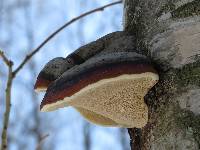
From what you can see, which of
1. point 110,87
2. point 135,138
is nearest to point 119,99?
point 110,87

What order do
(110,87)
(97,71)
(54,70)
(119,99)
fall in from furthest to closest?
1. (54,70)
2. (119,99)
3. (110,87)
4. (97,71)

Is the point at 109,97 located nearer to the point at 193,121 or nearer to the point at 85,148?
the point at 193,121

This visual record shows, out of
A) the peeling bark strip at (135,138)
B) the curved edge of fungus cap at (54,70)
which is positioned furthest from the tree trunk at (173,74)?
the curved edge of fungus cap at (54,70)

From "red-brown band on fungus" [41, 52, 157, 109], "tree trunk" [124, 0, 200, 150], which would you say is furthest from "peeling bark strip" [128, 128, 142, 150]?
"red-brown band on fungus" [41, 52, 157, 109]

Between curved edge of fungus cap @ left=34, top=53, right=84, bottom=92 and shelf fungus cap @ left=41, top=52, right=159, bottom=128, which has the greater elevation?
curved edge of fungus cap @ left=34, top=53, right=84, bottom=92

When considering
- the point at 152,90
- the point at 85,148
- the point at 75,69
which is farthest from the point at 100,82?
the point at 85,148

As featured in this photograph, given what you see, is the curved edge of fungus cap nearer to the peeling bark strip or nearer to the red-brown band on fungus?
the red-brown band on fungus

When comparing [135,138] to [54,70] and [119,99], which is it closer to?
[119,99]
